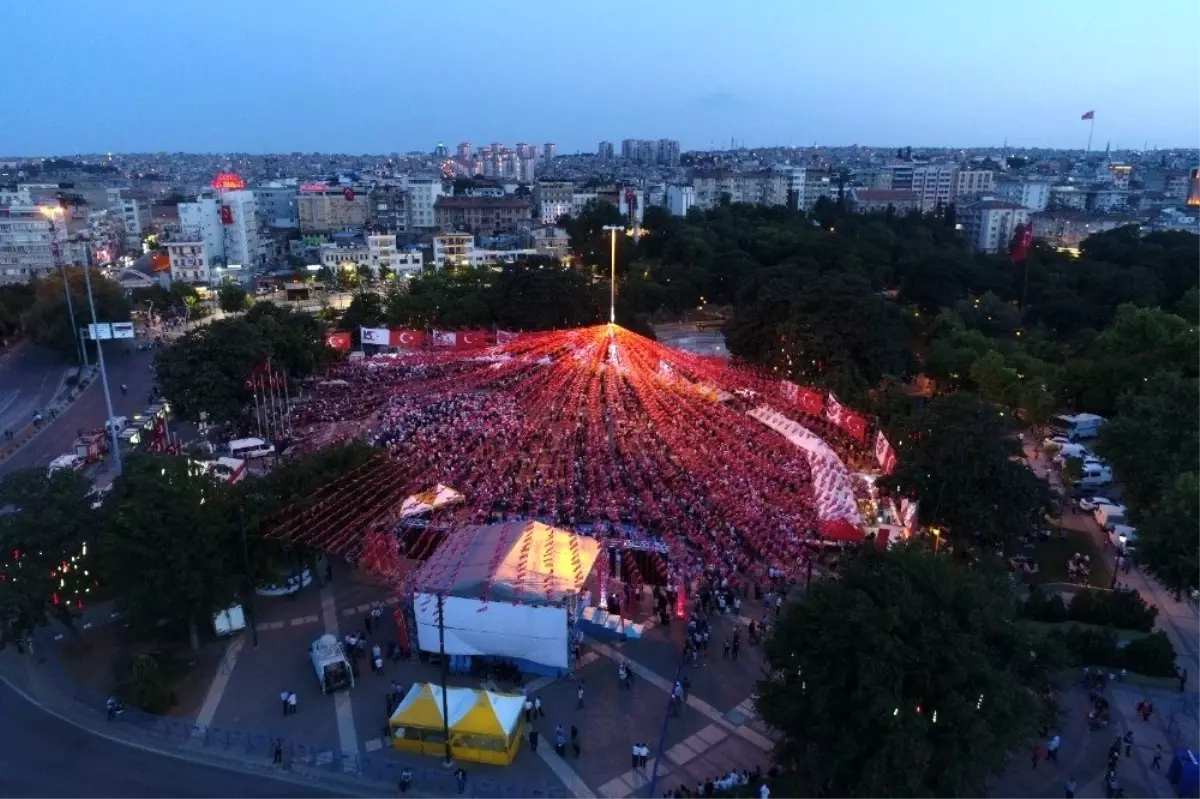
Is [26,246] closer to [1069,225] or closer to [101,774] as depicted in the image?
Answer: [101,774]

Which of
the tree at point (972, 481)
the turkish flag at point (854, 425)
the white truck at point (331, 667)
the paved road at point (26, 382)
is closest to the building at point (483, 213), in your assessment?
the paved road at point (26, 382)

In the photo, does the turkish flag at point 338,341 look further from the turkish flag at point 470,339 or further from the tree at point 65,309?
the tree at point 65,309

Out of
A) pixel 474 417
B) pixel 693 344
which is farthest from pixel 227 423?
pixel 693 344

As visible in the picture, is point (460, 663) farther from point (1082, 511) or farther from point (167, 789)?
point (1082, 511)

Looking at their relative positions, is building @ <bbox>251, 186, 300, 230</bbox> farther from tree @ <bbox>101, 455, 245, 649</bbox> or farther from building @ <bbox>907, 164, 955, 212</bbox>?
tree @ <bbox>101, 455, 245, 649</bbox>

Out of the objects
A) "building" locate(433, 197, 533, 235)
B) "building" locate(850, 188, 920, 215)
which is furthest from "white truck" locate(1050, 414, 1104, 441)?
"building" locate(850, 188, 920, 215)

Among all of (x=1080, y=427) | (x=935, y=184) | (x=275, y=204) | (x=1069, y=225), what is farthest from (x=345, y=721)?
(x=935, y=184)
